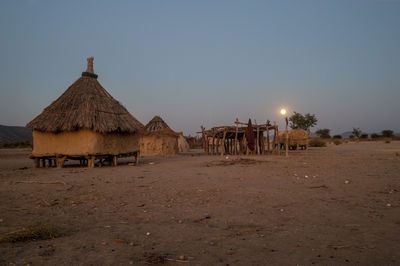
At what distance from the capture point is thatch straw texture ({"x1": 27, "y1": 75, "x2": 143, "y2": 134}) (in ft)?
38.3

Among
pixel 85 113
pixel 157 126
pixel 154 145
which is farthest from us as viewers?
pixel 157 126

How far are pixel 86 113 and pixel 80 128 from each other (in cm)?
67

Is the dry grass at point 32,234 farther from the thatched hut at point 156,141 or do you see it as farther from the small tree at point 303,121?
the small tree at point 303,121

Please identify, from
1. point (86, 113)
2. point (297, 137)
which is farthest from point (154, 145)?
point (297, 137)

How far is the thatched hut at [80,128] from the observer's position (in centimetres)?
1177

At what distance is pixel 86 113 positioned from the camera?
11.8 metres

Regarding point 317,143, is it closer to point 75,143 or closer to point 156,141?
point 156,141

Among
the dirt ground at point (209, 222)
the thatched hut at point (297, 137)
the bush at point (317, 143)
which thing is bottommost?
the dirt ground at point (209, 222)

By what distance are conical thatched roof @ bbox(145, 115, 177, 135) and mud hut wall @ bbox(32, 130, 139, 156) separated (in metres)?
10.3

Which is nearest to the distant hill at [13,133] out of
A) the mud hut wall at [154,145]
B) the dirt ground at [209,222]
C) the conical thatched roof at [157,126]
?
the conical thatched roof at [157,126]

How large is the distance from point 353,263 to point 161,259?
5.79ft

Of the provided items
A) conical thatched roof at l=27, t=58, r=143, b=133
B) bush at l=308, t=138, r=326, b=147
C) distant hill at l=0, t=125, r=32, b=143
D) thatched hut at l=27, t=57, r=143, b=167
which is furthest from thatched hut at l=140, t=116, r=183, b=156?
distant hill at l=0, t=125, r=32, b=143

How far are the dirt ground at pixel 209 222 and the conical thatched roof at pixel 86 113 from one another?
4868 mm

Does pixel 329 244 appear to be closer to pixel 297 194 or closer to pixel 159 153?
pixel 297 194
